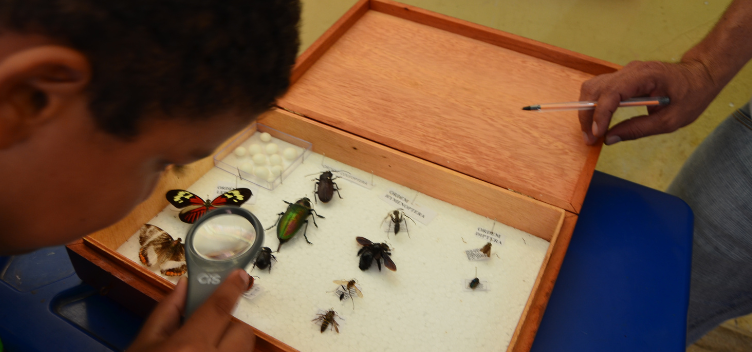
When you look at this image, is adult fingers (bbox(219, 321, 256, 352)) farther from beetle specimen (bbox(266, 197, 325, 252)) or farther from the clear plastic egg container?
the clear plastic egg container

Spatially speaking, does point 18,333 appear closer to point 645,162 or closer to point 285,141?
point 285,141

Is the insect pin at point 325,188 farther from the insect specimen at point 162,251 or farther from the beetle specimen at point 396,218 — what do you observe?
the insect specimen at point 162,251

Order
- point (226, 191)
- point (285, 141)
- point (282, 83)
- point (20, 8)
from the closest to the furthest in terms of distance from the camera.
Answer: point (20, 8)
point (282, 83)
point (226, 191)
point (285, 141)

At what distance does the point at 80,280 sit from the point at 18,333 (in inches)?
7.0

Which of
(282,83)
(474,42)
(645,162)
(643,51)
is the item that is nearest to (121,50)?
(282,83)

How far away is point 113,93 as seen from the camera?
0.51m

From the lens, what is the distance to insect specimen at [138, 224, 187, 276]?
1214 millimetres

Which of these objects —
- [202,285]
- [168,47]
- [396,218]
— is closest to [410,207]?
[396,218]

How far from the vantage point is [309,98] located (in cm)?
154

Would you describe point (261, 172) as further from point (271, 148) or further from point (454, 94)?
point (454, 94)

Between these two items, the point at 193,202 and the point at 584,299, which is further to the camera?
the point at 193,202

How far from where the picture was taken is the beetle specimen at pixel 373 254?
1.26m

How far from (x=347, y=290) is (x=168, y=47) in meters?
0.86

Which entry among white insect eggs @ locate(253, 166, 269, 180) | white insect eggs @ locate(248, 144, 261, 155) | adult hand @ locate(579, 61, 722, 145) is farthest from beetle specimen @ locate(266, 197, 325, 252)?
adult hand @ locate(579, 61, 722, 145)
